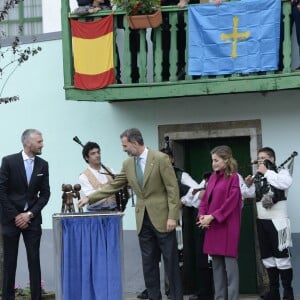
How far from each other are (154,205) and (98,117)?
3336mm

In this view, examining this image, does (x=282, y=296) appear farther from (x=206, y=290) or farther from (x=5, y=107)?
(x=5, y=107)

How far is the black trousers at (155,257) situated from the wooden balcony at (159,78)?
242 centimetres

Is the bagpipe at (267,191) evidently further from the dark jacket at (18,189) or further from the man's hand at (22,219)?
the man's hand at (22,219)

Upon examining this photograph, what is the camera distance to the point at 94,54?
1149cm

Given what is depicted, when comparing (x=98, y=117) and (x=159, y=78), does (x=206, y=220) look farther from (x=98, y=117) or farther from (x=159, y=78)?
(x=98, y=117)

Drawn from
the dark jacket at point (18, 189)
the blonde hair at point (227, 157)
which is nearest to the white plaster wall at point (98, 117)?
the blonde hair at point (227, 157)

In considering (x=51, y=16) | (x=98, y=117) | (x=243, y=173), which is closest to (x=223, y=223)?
(x=243, y=173)

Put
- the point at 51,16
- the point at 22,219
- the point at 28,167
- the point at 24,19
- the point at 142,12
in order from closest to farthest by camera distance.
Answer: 1. the point at 22,219
2. the point at 28,167
3. the point at 142,12
4. the point at 51,16
5. the point at 24,19

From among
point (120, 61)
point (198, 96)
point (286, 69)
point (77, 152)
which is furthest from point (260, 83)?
point (77, 152)

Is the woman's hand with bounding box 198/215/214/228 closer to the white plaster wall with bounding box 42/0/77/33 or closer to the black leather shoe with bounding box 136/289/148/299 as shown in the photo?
the black leather shoe with bounding box 136/289/148/299

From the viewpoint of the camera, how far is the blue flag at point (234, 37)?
35.6 feet

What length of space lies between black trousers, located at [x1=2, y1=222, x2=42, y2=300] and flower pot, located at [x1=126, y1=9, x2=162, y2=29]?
304 centimetres

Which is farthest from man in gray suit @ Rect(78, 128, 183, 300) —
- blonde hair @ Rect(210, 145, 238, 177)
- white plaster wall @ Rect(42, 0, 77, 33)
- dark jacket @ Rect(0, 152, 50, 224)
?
white plaster wall @ Rect(42, 0, 77, 33)

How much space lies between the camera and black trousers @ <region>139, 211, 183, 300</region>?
9.25 m
